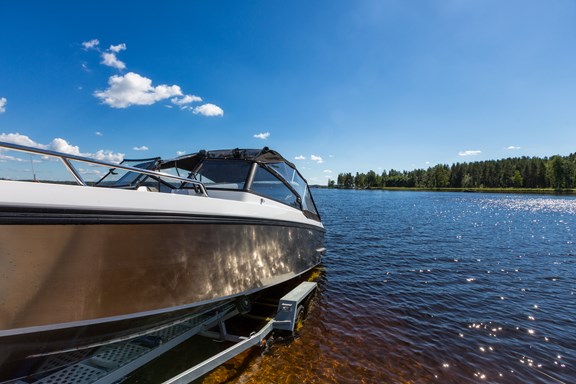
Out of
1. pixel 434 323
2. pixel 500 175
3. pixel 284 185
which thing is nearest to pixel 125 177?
pixel 284 185

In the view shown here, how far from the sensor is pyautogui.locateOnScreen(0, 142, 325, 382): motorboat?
2.13m

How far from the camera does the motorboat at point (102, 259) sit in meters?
2.13

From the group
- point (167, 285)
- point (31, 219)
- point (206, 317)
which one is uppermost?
point (31, 219)

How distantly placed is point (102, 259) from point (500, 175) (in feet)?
409

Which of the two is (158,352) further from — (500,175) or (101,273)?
(500,175)

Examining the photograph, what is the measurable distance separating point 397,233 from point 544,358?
39.0ft

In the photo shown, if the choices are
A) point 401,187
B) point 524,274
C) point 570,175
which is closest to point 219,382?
point 524,274

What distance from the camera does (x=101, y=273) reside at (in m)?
2.49

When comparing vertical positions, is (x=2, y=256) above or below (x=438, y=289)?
above

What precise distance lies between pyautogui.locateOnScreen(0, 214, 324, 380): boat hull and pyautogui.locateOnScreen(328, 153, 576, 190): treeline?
11133cm

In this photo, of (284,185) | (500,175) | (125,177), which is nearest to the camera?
(125,177)

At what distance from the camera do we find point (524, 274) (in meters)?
9.08

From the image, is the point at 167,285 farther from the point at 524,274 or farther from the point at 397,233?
the point at 397,233

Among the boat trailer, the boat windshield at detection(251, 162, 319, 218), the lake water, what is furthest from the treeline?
the boat trailer
